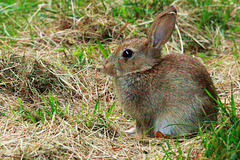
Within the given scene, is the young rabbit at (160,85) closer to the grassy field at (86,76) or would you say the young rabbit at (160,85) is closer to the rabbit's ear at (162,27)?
the rabbit's ear at (162,27)

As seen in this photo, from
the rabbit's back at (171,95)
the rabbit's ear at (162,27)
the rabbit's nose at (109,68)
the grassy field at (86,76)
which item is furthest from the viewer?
the rabbit's nose at (109,68)

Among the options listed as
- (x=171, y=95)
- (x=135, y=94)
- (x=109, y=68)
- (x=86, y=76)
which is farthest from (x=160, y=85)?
(x=86, y=76)

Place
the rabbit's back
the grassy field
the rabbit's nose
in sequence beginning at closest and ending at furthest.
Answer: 1. the grassy field
2. the rabbit's back
3. the rabbit's nose

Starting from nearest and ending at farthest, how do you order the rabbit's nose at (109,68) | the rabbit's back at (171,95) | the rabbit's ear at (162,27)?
1. the rabbit's back at (171,95)
2. the rabbit's ear at (162,27)
3. the rabbit's nose at (109,68)

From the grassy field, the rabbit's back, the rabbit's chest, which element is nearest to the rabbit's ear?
the rabbit's back

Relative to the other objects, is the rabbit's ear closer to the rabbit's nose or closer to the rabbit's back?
the rabbit's back

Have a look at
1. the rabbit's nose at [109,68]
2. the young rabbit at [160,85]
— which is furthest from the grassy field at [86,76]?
the rabbit's nose at [109,68]
